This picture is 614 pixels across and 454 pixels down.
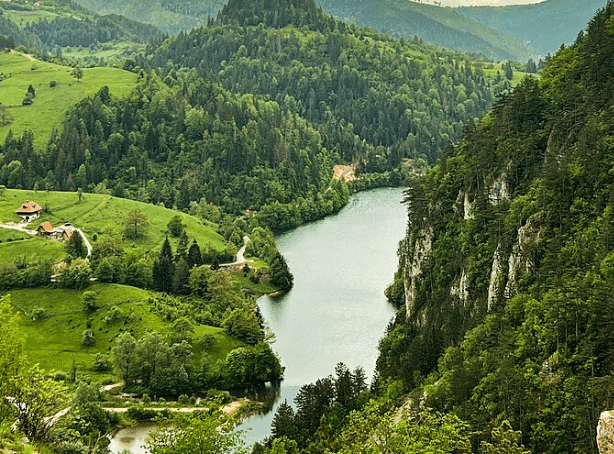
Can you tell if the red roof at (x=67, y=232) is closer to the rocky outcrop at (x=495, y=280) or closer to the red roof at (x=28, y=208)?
the red roof at (x=28, y=208)

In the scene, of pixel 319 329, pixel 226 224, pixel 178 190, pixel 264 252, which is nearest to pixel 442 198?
pixel 319 329

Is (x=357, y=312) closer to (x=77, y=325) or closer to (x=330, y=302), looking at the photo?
(x=330, y=302)

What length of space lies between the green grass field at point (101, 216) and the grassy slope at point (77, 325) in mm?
22383

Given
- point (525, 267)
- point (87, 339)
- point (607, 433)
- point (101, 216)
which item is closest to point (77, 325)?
point (87, 339)

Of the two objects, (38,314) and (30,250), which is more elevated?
(30,250)

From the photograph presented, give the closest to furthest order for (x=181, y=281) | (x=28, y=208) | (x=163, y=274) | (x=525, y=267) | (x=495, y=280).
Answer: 1. (x=525, y=267)
2. (x=495, y=280)
3. (x=163, y=274)
4. (x=181, y=281)
5. (x=28, y=208)

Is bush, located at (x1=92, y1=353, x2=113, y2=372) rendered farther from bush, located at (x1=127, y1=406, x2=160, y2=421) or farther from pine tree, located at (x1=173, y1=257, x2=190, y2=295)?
pine tree, located at (x1=173, y1=257, x2=190, y2=295)

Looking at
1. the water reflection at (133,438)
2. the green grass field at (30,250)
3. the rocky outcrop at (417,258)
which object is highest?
the rocky outcrop at (417,258)

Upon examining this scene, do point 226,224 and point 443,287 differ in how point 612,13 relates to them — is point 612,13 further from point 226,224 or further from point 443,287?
point 226,224

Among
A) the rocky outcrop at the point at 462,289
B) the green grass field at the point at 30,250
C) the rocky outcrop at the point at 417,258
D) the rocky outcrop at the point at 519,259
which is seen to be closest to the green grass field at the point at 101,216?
the green grass field at the point at 30,250

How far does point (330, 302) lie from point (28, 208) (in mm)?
53641

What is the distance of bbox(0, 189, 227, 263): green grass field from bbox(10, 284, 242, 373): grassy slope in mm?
22383

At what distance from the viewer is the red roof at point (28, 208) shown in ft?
485

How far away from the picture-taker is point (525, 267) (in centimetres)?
7675
